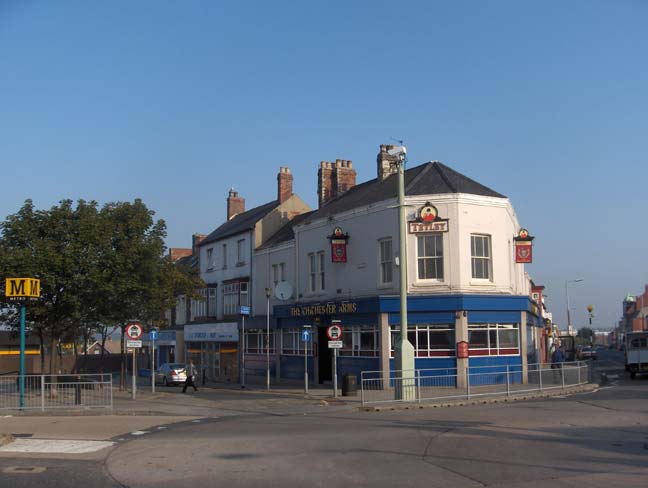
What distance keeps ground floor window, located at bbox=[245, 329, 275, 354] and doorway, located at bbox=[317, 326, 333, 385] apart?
17.3 ft

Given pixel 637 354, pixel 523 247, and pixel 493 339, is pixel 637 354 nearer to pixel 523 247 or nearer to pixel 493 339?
pixel 523 247

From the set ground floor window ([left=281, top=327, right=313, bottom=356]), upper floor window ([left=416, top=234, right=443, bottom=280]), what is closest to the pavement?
upper floor window ([left=416, top=234, right=443, bottom=280])

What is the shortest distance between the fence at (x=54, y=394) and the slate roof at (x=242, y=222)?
833 inches

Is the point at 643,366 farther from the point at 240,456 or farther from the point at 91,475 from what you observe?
the point at 91,475

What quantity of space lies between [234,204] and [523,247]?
2912cm

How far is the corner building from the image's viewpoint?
29625mm

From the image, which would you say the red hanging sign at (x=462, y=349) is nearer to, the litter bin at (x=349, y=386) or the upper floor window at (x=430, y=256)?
the upper floor window at (x=430, y=256)

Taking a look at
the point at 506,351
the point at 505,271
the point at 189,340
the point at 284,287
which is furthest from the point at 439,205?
the point at 189,340

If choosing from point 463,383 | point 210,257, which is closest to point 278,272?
point 210,257

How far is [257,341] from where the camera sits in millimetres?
41812

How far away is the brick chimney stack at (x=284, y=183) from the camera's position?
4647 cm

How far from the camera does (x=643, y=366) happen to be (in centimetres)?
3725

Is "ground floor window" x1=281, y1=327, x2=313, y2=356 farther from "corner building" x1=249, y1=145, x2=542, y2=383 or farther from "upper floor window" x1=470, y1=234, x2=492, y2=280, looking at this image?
"upper floor window" x1=470, y1=234, x2=492, y2=280

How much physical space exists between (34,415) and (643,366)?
30410 mm
